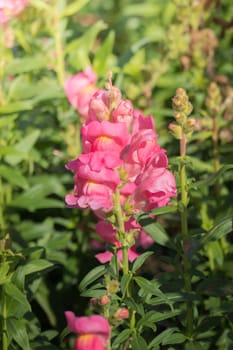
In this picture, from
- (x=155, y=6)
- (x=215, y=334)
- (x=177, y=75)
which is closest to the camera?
(x=215, y=334)

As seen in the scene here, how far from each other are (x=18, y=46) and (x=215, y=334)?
187 cm

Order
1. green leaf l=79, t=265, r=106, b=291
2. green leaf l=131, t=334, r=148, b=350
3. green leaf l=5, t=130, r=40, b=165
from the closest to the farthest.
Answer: green leaf l=131, t=334, r=148, b=350, green leaf l=79, t=265, r=106, b=291, green leaf l=5, t=130, r=40, b=165

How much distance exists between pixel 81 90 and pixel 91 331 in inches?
50.8

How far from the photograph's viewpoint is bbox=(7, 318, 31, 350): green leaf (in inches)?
68.2

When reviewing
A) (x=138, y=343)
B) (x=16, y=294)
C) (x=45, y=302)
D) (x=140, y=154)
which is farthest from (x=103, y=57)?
(x=138, y=343)

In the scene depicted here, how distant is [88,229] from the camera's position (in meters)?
2.65

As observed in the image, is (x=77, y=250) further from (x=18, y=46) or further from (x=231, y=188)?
(x=18, y=46)

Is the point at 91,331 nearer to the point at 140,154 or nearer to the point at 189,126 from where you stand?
the point at 140,154

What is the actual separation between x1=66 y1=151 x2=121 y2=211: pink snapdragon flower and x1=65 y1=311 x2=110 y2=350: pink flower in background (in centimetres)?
32

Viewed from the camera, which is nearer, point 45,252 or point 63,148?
point 45,252

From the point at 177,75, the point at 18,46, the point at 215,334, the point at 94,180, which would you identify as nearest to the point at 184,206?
the point at 94,180

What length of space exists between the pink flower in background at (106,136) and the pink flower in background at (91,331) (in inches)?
16.3

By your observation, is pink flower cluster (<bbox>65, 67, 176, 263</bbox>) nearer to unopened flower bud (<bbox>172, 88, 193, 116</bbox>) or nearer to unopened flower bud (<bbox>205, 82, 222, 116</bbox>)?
unopened flower bud (<bbox>172, 88, 193, 116</bbox>)

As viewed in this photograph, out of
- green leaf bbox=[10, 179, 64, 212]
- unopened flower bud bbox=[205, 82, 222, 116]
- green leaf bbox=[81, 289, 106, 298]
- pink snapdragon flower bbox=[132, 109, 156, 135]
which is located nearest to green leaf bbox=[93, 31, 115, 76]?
green leaf bbox=[10, 179, 64, 212]
